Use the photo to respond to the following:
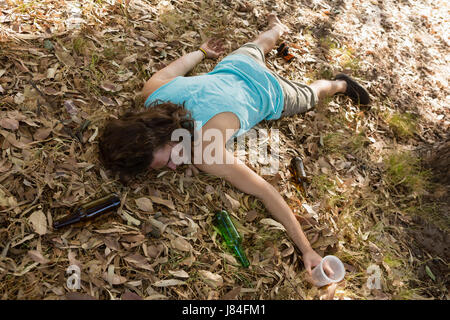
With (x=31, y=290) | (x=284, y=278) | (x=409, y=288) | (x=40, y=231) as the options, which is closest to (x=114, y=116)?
(x=40, y=231)

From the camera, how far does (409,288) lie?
2.62m

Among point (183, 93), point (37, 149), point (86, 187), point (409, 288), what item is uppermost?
point (183, 93)

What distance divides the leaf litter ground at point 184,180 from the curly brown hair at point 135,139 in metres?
0.21

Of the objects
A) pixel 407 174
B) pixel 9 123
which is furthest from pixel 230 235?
pixel 407 174

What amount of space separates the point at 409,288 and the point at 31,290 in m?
2.95

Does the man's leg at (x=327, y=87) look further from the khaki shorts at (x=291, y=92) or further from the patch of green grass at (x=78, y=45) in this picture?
the patch of green grass at (x=78, y=45)

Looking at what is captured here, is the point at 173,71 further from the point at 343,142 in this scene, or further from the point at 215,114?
the point at 343,142

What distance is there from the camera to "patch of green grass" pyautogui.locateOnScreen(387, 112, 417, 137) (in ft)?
12.0

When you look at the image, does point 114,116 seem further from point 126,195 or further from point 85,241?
point 85,241

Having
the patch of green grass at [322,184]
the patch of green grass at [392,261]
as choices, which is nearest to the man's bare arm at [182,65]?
the patch of green grass at [322,184]

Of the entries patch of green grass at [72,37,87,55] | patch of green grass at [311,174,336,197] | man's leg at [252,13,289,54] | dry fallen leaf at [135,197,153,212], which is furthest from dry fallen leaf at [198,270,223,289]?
man's leg at [252,13,289,54]

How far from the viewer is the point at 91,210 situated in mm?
2217

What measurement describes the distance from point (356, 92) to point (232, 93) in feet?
5.93
